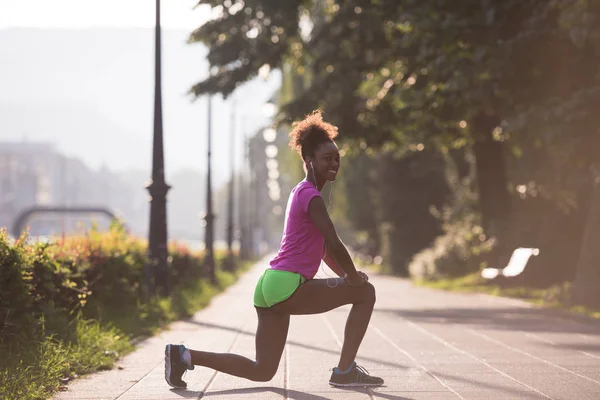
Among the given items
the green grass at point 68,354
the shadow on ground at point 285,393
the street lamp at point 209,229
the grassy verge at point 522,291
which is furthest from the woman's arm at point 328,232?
the street lamp at point 209,229

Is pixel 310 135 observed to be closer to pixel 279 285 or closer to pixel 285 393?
pixel 279 285

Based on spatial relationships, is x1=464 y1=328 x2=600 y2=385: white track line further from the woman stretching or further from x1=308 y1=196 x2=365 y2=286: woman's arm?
x1=308 y1=196 x2=365 y2=286: woman's arm

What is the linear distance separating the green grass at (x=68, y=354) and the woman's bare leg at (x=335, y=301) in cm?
211

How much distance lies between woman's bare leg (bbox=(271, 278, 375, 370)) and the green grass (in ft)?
6.91

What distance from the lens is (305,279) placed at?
7.61 metres

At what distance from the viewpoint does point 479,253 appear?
120 ft

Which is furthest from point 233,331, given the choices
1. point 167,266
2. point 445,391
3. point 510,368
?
point 445,391

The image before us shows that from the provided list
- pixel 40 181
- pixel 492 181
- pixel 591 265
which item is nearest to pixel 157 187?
pixel 591 265

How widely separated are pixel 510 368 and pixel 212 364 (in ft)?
10.8

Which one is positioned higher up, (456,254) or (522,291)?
(522,291)

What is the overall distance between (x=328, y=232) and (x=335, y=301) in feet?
1.94

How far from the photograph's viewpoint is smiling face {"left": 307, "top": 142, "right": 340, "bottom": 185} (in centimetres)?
768

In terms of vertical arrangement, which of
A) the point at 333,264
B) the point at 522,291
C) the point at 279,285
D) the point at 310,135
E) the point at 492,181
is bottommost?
the point at 522,291

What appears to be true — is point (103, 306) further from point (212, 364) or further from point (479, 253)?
point (479, 253)
